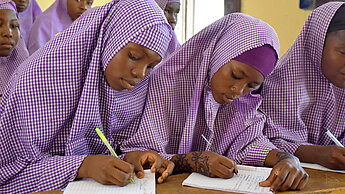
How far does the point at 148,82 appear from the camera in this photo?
176cm

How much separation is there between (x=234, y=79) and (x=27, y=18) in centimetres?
249

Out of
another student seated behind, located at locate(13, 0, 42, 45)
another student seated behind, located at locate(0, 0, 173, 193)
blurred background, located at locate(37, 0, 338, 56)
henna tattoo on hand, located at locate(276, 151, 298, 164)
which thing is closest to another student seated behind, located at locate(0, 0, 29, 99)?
another student seated behind, located at locate(13, 0, 42, 45)

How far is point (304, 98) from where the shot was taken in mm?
1909

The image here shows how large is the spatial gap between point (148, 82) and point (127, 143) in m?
0.31

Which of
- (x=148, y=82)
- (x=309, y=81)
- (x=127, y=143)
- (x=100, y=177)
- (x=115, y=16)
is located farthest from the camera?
(x=309, y=81)

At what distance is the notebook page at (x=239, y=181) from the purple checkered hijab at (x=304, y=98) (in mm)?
505

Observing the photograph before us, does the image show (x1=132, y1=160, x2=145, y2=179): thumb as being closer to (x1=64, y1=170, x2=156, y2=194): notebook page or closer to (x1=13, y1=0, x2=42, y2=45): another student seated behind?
(x1=64, y1=170, x2=156, y2=194): notebook page

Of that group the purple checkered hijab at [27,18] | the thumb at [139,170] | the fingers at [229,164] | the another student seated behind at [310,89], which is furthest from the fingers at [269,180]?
the purple checkered hijab at [27,18]

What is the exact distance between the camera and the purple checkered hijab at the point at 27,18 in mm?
3340

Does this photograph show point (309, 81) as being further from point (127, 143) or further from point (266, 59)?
point (127, 143)

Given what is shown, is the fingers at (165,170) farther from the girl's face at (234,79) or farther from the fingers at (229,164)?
the girl's face at (234,79)

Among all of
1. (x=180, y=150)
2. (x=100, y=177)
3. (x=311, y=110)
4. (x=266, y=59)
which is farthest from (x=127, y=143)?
(x=311, y=110)

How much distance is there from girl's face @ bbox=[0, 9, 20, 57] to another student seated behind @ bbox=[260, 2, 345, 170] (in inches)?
64.9

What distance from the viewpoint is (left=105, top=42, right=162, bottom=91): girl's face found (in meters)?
1.46
